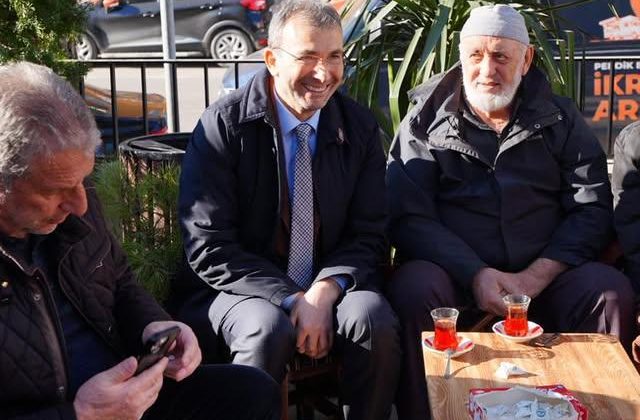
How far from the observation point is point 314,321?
3336 mm

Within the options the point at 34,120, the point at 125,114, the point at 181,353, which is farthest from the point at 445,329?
the point at 125,114

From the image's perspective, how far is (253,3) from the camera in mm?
16359

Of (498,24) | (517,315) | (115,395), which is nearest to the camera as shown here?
(115,395)

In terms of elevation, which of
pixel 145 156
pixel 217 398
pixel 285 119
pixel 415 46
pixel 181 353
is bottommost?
pixel 217 398

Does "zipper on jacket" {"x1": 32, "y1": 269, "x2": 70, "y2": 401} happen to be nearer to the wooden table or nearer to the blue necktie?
the wooden table

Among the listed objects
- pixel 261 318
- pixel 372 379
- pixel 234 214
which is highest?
pixel 234 214

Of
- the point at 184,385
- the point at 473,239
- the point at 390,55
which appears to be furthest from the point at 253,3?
the point at 184,385

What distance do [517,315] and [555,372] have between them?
0.29m

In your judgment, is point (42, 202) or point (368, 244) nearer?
point (42, 202)

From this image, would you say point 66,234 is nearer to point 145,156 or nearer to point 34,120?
point 34,120

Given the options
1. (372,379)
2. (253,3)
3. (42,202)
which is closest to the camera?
(42,202)

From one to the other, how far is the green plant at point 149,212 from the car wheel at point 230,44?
41.9 feet

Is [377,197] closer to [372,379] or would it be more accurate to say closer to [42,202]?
[372,379]

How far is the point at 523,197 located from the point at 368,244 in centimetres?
66
